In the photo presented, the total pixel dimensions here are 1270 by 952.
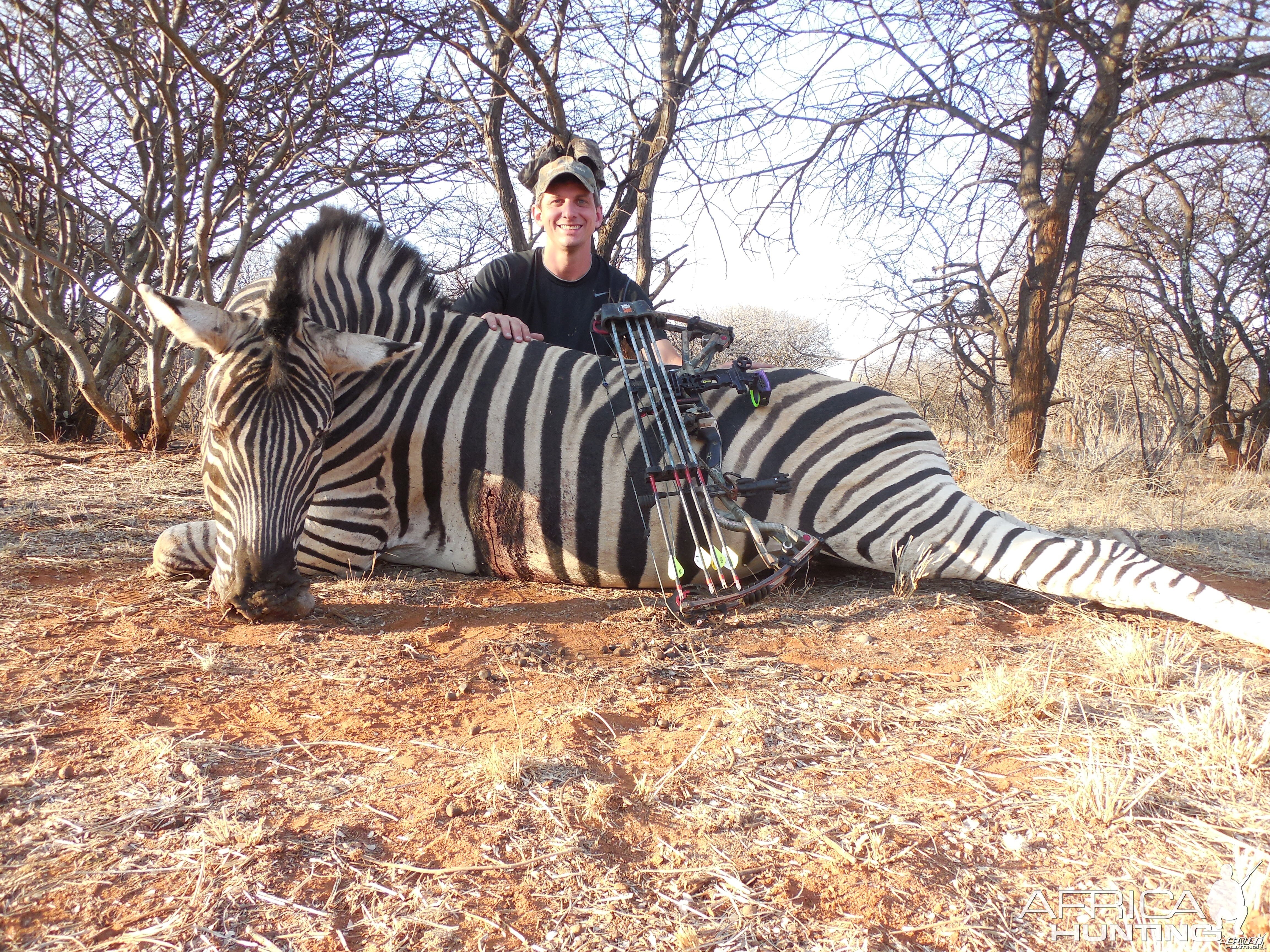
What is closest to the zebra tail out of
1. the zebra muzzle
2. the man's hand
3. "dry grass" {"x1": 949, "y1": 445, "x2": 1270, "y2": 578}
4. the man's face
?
"dry grass" {"x1": 949, "y1": 445, "x2": 1270, "y2": 578}

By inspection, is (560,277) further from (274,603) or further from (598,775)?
(598,775)

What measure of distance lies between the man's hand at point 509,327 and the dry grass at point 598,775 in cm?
154

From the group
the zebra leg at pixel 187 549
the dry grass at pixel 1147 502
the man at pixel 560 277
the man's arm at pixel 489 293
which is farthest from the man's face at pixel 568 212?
the dry grass at pixel 1147 502

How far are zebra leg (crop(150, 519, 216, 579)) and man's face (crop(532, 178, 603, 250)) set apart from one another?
261 cm

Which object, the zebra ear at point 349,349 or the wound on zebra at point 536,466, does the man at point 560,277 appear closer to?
the wound on zebra at point 536,466

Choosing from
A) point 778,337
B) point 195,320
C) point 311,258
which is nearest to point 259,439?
point 195,320

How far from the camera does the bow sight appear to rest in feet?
9.59

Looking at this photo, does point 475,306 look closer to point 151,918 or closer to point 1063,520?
point 151,918

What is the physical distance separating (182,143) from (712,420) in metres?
5.32

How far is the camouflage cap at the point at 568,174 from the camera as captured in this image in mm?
4336

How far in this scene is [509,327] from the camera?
379 centimetres

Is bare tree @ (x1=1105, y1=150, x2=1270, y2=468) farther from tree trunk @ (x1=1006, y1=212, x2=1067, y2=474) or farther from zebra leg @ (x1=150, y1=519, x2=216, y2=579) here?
zebra leg @ (x1=150, y1=519, x2=216, y2=579)

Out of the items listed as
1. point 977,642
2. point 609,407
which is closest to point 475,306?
point 609,407

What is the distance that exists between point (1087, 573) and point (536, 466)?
7.81ft
